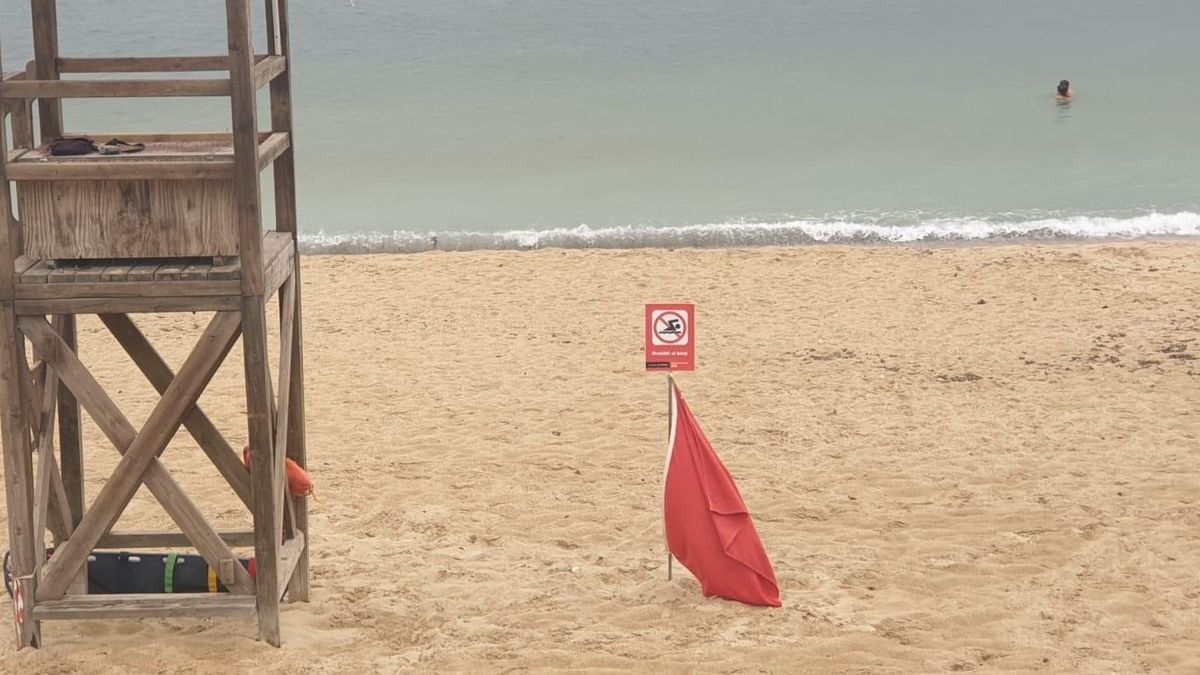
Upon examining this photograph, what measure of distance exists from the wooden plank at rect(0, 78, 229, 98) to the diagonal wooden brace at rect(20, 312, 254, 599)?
1.04 m

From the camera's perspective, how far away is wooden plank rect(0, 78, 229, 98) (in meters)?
6.67

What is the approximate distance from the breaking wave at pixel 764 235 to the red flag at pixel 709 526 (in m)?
10.5

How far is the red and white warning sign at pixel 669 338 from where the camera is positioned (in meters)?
8.40

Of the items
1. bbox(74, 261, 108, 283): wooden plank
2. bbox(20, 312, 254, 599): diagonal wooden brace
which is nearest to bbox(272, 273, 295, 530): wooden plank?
bbox(20, 312, 254, 599): diagonal wooden brace

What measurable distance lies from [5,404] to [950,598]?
4.97 meters

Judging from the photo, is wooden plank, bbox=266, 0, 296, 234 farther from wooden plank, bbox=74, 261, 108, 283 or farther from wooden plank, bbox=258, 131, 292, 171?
wooden plank, bbox=74, 261, 108, 283

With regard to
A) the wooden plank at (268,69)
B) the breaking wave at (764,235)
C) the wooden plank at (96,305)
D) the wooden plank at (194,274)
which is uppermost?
the wooden plank at (268,69)

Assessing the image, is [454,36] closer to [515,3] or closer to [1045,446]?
[515,3]

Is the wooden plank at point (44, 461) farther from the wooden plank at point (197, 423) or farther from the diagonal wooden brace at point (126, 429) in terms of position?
the wooden plank at point (197, 423)

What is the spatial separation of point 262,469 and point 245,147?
156 cm

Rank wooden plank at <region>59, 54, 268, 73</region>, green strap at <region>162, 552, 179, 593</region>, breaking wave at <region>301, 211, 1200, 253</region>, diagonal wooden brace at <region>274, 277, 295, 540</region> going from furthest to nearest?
breaking wave at <region>301, 211, 1200, 253</region>, green strap at <region>162, 552, 179, 593</region>, diagonal wooden brace at <region>274, 277, 295, 540</region>, wooden plank at <region>59, 54, 268, 73</region>

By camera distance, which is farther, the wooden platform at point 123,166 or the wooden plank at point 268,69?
the wooden plank at point 268,69

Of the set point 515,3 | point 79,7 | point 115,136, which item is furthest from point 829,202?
point 79,7

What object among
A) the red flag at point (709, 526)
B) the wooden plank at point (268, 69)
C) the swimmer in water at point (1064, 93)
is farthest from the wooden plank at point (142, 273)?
the swimmer in water at point (1064, 93)
